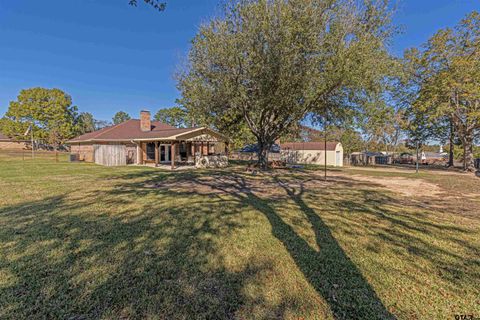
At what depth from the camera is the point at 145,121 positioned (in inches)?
882

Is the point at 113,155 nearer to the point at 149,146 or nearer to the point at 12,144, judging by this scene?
the point at 149,146

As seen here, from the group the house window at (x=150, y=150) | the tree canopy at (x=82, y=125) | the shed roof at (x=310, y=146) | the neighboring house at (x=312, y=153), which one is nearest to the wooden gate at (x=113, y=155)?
the house window at (x=150, y=150)

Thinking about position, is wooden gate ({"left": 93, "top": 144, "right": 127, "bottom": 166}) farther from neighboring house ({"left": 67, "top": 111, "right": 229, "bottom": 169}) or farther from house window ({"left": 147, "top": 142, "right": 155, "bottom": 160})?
house window ({"left": 147, "top": 142, "right": 155, "bottom": 160})

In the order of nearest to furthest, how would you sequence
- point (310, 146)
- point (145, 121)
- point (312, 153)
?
1. point (145, 121)
2. point (312, 153)
3. point (310, 146)

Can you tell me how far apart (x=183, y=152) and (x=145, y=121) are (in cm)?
497

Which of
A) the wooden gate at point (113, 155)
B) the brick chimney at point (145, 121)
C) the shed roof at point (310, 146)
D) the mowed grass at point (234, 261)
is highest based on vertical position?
the brick chimney at point (145, 121)

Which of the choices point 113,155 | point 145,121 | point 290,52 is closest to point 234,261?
point 290,52

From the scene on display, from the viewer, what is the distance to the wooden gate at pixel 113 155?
18422 mm

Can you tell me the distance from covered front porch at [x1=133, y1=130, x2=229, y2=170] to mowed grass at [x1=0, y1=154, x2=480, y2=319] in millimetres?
11550

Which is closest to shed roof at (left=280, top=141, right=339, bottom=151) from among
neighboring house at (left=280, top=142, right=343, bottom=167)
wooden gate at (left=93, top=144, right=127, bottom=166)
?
neighboring house at (left=280, top=142, right=343, bottom=167)

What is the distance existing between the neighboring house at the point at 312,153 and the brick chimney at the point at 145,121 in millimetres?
17802

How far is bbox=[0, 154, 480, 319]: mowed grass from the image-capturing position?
91.4 inches

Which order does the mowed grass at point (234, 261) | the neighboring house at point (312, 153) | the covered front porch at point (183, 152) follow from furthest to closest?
the neighboring house at point (312, 153) → the covered front porch at point (183, 152) → the mowed grass at point (234, 261)

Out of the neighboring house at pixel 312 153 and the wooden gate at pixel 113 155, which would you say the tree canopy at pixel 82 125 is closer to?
the wooden gate at pixel 113 155
